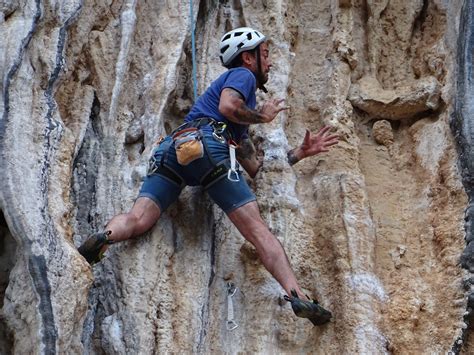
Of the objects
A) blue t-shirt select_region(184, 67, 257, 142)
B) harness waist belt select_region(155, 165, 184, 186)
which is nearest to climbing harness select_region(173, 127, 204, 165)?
harness waist belt select_region(155, 165, 184, 186)

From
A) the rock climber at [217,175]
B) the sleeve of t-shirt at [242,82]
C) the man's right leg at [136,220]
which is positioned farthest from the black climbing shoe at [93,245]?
the sleeve of t-shirt at [242,82]

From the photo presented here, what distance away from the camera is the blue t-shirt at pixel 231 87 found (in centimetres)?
538

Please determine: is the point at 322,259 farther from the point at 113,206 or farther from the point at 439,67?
the point at 439,67

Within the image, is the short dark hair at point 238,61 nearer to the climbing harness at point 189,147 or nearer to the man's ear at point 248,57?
the man's ear at point 248,57

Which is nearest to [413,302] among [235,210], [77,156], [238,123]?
[235,210]

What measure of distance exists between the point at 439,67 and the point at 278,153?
1.57m

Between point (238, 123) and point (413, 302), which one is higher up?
point (238, 123)

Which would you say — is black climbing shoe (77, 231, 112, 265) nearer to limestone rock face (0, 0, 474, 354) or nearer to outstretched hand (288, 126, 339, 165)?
limestone rock face (0, 0, 474, 354)

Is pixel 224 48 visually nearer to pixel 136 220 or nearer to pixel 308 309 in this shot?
pixel 136 220

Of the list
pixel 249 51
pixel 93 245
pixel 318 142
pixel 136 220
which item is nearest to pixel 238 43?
pixel 249 51

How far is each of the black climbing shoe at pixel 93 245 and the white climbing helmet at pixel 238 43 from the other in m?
1.57

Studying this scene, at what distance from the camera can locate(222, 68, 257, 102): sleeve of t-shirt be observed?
5355mm

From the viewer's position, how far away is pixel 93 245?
196 inches

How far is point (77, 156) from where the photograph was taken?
5750mm
